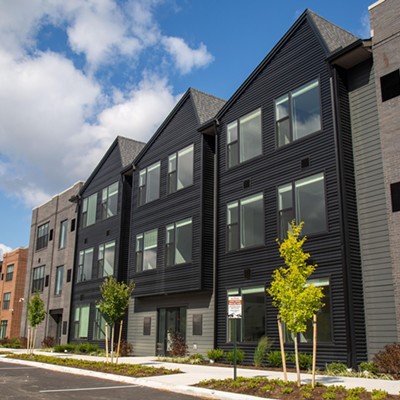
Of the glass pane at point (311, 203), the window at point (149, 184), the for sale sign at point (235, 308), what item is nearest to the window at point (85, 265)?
the window at point (149, 184)

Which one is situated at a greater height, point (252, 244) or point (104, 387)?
point (252, 244)

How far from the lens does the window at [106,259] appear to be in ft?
103

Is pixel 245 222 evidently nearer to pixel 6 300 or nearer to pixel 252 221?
pixel 252 221

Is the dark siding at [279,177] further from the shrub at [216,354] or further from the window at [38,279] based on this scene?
the window at [38,279]

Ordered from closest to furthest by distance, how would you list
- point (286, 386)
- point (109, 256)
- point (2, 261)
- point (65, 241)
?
1. point (286, 386)
2. point (109, 256)
3. point (65, 241)
4. point (2, 261)

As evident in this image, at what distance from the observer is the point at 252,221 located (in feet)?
69.3

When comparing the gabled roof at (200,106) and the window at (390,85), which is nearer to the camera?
the window at (390,85)

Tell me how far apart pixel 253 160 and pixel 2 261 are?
42874 millimetres

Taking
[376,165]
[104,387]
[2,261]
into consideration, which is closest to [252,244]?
[376,165]

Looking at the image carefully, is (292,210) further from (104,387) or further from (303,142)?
(104,387)

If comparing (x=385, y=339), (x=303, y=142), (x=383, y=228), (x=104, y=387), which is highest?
(x=303, y=142)

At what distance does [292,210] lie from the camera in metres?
19.1

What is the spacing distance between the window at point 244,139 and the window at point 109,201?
11.5 metres

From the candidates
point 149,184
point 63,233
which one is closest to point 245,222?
point 149,184
